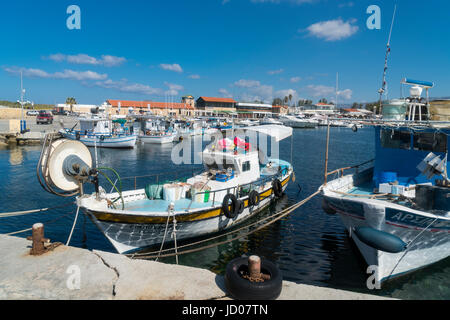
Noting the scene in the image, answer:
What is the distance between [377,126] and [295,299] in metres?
10.8

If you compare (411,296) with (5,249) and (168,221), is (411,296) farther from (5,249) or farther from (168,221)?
(5,249)

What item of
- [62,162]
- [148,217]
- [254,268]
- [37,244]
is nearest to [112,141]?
[148,217]

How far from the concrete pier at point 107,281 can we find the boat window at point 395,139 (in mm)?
9339

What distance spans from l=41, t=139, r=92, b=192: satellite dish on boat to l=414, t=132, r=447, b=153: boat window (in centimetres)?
1345

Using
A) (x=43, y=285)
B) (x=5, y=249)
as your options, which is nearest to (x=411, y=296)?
(x=43, y=285)

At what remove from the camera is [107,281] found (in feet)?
19.0

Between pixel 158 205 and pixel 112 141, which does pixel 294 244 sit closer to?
pixel 158 205

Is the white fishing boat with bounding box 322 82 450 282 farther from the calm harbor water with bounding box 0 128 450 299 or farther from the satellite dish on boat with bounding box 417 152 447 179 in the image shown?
the calm harbor water with bounding box 0 128 450 299

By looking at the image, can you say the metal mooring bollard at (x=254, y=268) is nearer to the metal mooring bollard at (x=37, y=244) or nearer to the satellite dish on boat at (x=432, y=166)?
the metal mooring bollard at (x=37, y=244)

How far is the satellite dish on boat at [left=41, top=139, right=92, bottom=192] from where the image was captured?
356 inches

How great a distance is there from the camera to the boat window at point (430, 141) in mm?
11305

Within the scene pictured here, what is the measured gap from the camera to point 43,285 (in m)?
5.61

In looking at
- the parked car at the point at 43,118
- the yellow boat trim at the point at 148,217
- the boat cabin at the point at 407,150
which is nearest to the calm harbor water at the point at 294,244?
the yellow boat trim at the point at 148,217

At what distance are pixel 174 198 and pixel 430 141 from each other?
11.6 meters
